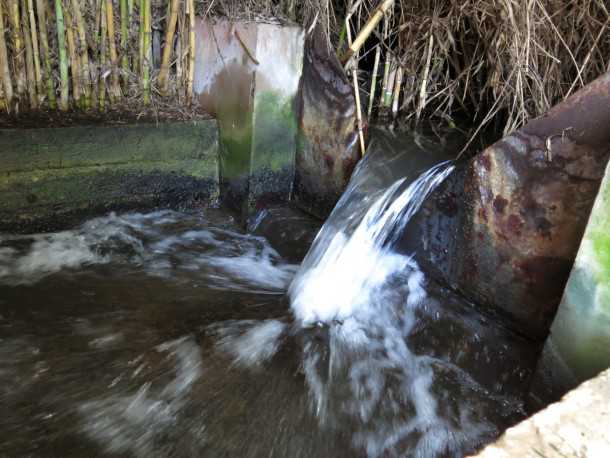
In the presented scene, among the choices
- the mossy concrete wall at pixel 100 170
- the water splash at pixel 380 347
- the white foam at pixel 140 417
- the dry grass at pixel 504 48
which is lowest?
the white foam at pixel 140 417

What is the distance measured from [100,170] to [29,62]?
2.78 ft

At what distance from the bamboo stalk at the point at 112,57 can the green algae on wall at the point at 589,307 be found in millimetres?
3253

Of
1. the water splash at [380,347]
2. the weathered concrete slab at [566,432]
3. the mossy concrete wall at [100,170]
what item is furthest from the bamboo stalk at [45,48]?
the weathered concrete slab at [566,432]

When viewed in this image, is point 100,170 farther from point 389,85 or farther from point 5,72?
point 389,85

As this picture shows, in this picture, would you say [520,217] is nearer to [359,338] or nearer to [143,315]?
[359,338]

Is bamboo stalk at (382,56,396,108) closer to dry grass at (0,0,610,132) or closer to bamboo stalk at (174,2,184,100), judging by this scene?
dry grass at (0,0,610,132)

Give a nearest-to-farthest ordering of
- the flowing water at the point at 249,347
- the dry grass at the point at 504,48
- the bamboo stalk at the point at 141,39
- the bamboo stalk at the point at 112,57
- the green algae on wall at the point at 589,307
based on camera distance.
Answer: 1. the green algae on wall at the point at 589,307
2. the flowing water at the point at 249,347
3. the dry grass at the point at 504,48
4. the bamboo stalk at the point at 112,57
5. the bamboo stalk at the point at 141,39

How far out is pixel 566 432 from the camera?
1.55 meters

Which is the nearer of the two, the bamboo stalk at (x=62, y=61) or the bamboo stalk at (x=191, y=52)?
the bamboo stalk at (x=62, y=61)

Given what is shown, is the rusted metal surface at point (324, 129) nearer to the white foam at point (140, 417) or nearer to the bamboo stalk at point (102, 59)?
the bamboo stalk at point (102, 59)

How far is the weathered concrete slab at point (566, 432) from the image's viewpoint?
1461 mm

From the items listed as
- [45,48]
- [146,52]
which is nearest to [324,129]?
[146,52]

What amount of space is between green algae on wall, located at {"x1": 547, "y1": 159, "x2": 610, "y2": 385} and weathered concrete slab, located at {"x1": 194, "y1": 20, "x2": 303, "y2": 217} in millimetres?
2348

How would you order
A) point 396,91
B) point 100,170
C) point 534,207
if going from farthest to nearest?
point 396,91, point 100,170, point 534,207
